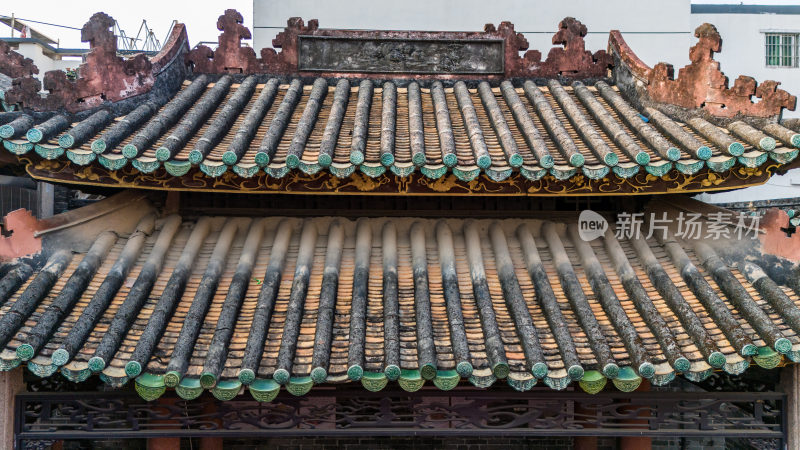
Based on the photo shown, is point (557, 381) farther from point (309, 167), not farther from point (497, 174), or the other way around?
point (309, 167)

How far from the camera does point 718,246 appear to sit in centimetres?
558

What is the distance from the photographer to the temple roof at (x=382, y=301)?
4.36 metres

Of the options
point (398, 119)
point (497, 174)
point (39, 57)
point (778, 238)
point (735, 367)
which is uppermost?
point (39, 57)

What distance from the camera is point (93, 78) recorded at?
220 inches

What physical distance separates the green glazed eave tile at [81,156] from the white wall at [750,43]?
18.2m

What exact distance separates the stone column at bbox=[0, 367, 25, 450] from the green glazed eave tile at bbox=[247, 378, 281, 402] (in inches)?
85.2

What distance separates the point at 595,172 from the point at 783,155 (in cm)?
140

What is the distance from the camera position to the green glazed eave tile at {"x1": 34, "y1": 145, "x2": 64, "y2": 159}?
4.50 meters

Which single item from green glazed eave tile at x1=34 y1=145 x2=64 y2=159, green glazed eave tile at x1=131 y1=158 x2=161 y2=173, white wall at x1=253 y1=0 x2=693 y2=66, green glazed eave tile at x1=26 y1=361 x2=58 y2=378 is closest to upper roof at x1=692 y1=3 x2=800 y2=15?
white wall at x1=253 y1=0 x2=693 y2=66

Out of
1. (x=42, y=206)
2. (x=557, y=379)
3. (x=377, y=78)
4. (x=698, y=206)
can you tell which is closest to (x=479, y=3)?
Result: (x=377, y=78)

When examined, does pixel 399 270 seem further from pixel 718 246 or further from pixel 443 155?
pixel 718 246

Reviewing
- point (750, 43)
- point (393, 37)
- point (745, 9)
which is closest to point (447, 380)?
point (393, 37)

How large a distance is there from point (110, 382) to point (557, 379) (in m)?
3.13

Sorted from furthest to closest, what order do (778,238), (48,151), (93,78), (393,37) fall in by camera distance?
(393,37) < (93,78) < (778,238) < (48,151)
